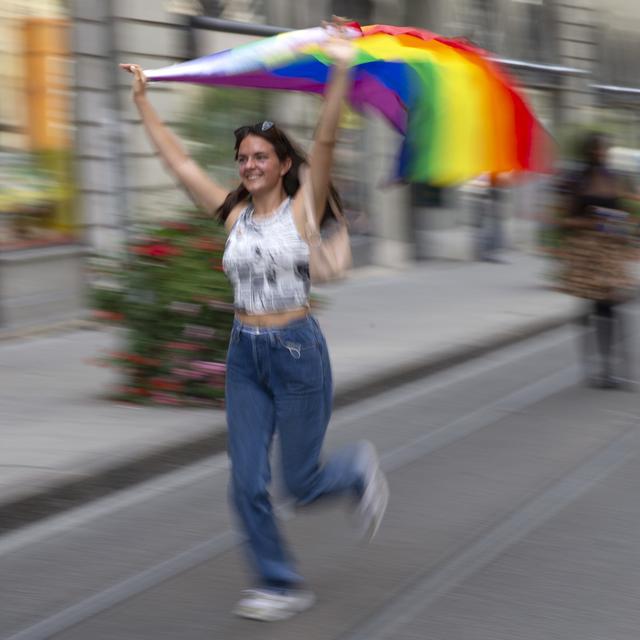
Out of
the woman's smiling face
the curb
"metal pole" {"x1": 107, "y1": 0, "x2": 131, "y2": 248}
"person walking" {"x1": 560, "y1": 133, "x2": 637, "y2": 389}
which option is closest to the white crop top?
the woman's smiling face

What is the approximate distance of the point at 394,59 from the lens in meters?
4.58

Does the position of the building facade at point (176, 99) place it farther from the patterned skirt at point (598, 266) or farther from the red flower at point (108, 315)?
the patterned skirt at point (598, 266)

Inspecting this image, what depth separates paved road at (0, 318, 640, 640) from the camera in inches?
177

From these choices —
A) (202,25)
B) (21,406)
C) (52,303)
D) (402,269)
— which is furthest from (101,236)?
(402,269)

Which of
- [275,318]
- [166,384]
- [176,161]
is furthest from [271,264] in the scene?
[166,384]

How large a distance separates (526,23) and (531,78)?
0.94 m

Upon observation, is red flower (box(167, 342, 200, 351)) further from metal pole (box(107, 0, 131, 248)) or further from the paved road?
metal pole (box(107, 0, 131, 248))

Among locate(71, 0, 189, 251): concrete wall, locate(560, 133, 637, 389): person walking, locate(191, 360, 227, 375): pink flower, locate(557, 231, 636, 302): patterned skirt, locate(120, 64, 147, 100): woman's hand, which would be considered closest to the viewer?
locate(120, 64, 147, 100): woman's hand

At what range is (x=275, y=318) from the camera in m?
4.44

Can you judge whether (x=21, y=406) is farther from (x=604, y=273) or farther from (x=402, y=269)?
(x=402, y=269)

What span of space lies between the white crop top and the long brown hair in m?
0.08

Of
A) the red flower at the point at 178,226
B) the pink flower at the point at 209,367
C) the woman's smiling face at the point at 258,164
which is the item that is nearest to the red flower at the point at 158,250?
the red flower at the point at 178,226

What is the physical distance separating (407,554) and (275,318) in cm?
141

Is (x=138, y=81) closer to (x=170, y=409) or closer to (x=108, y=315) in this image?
(x=170, y=409)
